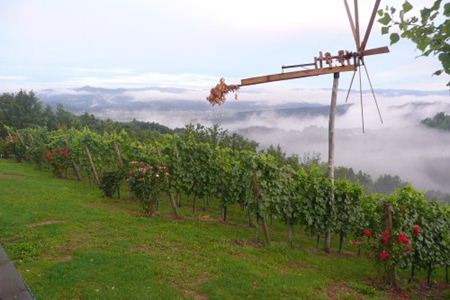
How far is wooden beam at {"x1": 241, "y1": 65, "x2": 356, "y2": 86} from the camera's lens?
9.52 metres

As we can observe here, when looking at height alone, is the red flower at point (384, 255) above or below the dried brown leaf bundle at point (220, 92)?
below

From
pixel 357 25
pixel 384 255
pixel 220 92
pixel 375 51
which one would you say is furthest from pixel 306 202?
pixel 357 25

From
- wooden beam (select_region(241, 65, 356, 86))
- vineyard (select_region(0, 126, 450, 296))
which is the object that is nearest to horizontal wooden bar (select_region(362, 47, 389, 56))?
wooden beam (select_region(241, 65, 356, 86))

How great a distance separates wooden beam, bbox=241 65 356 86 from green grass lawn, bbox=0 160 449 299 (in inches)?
170

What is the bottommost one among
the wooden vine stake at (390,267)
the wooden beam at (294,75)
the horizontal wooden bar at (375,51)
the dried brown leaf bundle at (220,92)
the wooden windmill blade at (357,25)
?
the wooden vine stake at (390,267)

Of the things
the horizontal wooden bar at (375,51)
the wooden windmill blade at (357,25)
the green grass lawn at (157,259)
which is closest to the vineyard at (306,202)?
the green grass lawn at (157,259)

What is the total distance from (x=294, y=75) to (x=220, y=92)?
196 centimetres

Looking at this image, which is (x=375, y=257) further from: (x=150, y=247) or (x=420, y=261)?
(x=150, y=247)

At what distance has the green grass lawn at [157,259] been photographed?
6.84 metres

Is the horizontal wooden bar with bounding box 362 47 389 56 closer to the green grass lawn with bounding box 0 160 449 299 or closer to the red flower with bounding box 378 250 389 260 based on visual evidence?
the red flower with bounding box 378 250 389 260

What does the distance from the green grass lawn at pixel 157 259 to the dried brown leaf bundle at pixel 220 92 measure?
144 inches

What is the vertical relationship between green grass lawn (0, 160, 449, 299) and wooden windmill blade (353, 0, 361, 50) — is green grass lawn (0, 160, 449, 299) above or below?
below

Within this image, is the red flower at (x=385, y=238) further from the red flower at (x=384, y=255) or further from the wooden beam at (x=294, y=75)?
the wooden beam at (x=294, y=75)

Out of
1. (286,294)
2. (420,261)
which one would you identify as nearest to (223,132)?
(420,261)
